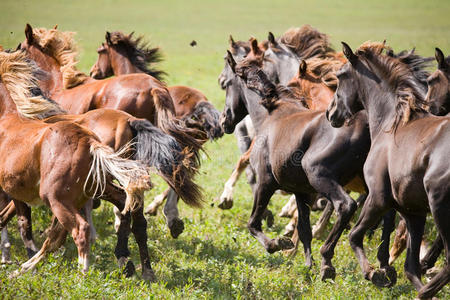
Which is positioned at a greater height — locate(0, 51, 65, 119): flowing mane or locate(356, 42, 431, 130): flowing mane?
locate(356, 42, 431, 130): flowing mane

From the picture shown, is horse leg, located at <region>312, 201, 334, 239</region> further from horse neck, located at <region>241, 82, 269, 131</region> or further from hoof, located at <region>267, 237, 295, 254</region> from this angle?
hoof, located at <region>267, 237, 295, 254</region>

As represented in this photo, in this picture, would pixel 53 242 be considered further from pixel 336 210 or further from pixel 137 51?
pixel 137 51

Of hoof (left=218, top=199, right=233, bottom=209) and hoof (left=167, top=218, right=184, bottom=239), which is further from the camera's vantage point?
hoof (left=218, top=199, right=233, bottom=209)

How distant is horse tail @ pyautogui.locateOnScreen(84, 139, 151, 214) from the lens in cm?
570

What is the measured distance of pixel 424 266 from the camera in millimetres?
6090

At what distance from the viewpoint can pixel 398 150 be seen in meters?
5.23

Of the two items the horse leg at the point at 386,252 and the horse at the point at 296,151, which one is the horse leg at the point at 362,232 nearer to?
the horse leg at the point at 386,252

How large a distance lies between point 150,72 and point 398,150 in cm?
595

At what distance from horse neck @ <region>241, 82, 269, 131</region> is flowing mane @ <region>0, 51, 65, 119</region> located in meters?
2.41

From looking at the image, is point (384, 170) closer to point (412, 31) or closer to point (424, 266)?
point (424, 266)

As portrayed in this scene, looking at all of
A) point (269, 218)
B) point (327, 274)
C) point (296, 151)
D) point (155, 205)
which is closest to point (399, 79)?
point (296, 151)

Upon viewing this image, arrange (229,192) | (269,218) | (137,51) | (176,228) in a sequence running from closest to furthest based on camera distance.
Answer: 1. (176,228)
2. (269,218)
3. (229,192)
4. (137,51)

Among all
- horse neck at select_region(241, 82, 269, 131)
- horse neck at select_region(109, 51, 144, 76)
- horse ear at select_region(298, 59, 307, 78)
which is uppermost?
horse ear at select_region(298, 59, 307, 78)

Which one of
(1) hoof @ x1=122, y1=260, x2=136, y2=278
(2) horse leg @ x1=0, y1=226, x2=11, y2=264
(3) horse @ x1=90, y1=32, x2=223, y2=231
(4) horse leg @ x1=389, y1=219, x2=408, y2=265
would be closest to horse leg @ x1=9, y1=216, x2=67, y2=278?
(1) hoof @ x1=122, y1=260, x2=136, y2=278
